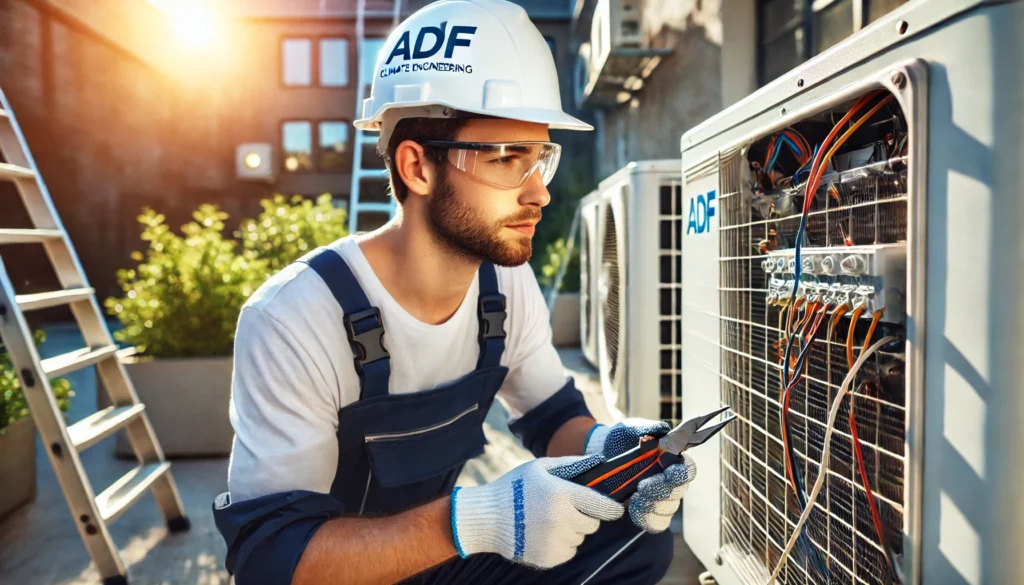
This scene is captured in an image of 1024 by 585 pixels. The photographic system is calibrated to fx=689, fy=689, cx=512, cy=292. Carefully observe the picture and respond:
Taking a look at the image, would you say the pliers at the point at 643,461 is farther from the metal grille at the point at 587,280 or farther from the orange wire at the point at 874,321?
the metal grille at the point at 587,280

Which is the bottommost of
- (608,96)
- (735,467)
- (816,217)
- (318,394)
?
(735,467)

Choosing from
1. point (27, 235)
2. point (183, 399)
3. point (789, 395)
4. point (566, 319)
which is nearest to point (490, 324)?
point (789, 395)

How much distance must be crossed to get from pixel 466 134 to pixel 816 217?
721 millimetres

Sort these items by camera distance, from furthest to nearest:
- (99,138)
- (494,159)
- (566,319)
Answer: (99,138)
(566,319)
(494,159)

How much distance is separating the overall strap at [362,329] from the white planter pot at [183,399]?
6.90 ft

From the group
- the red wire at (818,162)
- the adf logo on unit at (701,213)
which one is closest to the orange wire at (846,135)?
the red wire at (818,162)

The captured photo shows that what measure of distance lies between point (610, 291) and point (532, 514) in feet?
6.49

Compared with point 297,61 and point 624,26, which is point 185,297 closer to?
point 624,26

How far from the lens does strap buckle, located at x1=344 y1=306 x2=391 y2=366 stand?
1.35 meters

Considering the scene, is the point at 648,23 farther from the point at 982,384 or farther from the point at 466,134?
the point at 982,384

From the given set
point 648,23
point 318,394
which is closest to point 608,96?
point 648,23

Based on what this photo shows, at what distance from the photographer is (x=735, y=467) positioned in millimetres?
1557

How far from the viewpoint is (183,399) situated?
3.22m

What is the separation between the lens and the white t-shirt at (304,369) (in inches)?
49.2
